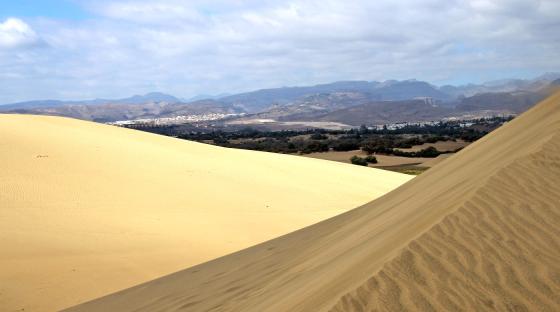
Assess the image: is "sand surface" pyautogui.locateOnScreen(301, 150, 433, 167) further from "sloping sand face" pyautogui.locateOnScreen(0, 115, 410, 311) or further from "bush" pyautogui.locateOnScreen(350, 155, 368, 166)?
"sloping sand face" pyautogui.locateOnScreen(0, 115, 410, 311)

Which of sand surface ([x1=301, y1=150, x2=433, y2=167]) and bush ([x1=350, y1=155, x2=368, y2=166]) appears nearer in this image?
bush ([x1=350, y1=155, x2=368, y2=166])

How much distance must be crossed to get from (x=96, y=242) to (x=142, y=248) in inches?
35.9

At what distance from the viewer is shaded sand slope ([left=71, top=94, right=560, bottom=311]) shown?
134 inches

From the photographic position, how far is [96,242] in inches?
444

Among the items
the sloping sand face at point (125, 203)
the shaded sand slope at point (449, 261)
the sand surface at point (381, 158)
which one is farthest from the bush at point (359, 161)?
the shaded sand slope at point (449, 261)

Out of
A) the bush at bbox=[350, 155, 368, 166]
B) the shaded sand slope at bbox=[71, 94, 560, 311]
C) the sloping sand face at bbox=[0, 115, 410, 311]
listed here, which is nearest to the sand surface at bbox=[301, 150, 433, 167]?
the bush at bbox=[350, 155, 368, 166]

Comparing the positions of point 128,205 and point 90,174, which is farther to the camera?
point 90,174

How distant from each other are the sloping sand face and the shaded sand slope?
124 inches

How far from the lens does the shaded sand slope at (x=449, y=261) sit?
3.40m

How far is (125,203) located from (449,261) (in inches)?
508

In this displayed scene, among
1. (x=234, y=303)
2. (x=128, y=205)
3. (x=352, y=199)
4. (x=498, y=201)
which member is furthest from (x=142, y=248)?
(x=352, y=199)

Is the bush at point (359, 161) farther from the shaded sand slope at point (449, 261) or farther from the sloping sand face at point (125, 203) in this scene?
the shaded sand slope at point (449, 261)

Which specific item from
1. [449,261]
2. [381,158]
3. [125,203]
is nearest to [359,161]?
[381,158]

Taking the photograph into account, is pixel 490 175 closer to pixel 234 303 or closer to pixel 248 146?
pixel 234 303
